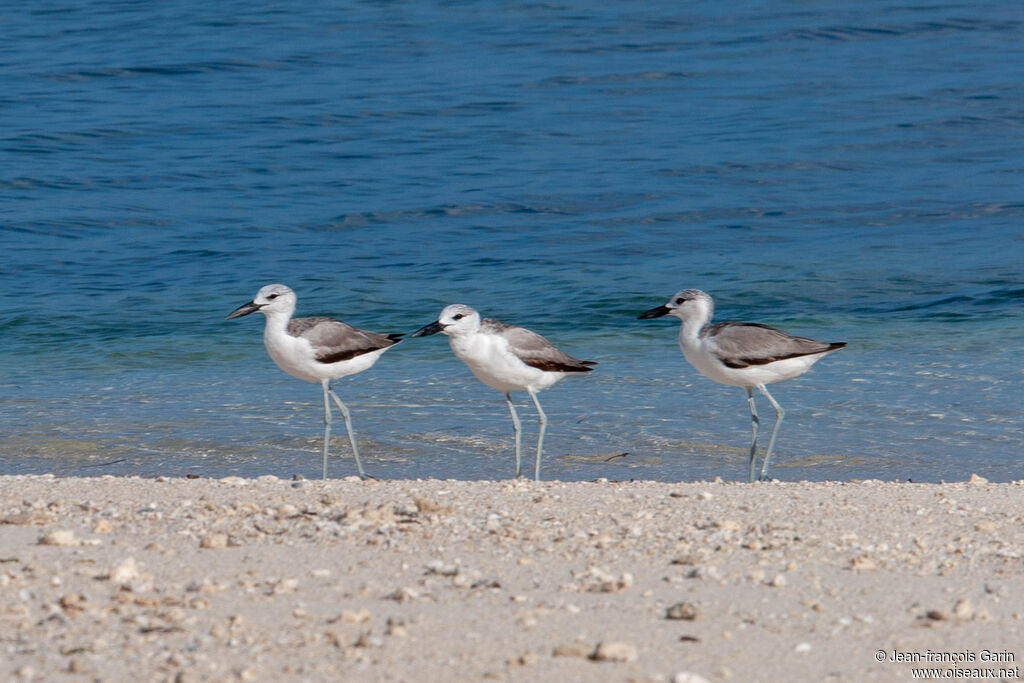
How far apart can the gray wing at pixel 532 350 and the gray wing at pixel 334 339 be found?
0.68 meters

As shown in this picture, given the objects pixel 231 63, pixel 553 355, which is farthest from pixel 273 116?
pixel 553 355

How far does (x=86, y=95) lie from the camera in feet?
81.0

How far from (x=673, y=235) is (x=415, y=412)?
742 centimetres

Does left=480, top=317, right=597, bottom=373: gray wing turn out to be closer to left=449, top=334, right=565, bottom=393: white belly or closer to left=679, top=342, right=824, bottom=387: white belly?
left=449, top=334, right=565, bottom=393: white belly

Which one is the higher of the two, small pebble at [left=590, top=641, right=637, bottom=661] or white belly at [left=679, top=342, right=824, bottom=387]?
small pebble at [left=590, top=641, right=637, bottom=661]

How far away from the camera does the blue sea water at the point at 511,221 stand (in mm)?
10805

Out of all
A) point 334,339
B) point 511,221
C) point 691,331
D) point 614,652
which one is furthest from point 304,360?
point 511,221

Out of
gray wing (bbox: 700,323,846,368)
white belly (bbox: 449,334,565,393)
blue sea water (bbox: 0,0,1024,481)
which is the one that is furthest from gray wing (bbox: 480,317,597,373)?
gray wing (bbox: 700,323,846,368)

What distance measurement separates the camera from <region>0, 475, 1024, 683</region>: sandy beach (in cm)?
480

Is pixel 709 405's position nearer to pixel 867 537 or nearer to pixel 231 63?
pixel 867 537

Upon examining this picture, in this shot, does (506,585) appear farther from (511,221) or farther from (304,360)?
(511,221)

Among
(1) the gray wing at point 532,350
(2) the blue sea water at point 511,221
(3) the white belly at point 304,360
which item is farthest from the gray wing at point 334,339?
(2) the blue sea water at point 511,221

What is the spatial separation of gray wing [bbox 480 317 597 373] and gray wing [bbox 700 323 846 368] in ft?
2.90

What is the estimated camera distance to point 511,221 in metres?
18.6
